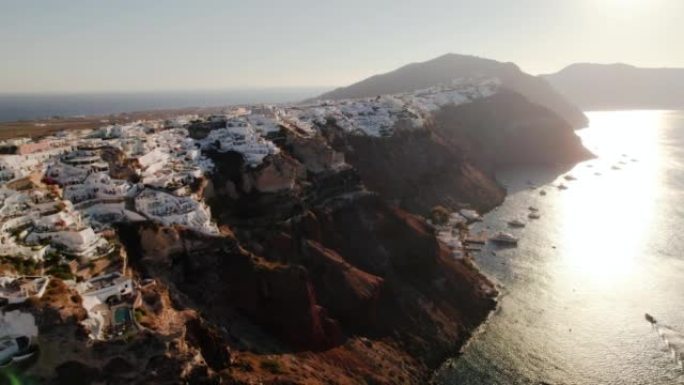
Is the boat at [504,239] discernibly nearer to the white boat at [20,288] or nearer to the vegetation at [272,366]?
the vegetation at [272,366]

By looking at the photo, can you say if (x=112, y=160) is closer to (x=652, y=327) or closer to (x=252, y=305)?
(x=252, y=305)

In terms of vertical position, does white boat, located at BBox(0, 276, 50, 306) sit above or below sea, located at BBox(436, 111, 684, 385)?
above

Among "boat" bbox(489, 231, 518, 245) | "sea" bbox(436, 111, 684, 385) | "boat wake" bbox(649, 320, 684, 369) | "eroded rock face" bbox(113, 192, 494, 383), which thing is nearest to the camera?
"eroded rock face" bbox(113, 192, 494, 383)

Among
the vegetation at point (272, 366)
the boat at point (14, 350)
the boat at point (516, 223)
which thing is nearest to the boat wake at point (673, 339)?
the boat at point (516, 223)

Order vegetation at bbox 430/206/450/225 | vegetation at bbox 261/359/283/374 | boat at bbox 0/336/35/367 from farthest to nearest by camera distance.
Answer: vegetation at bbox 430/206/450/225, vegetation at bbox 261/359/283/374, boat at bbox 0/336/35/367

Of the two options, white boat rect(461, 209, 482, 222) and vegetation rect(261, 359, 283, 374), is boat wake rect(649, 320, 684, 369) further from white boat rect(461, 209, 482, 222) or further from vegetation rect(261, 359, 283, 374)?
white boat rect(461, 209, 482, 222)

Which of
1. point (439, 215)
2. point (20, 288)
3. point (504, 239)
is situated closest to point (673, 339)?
point (504, 239)

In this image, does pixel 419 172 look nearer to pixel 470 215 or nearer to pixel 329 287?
pixel 470 215

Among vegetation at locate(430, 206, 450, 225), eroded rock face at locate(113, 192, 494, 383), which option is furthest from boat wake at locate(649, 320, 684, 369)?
vegetation at locate(430, 206, 450, 225)
